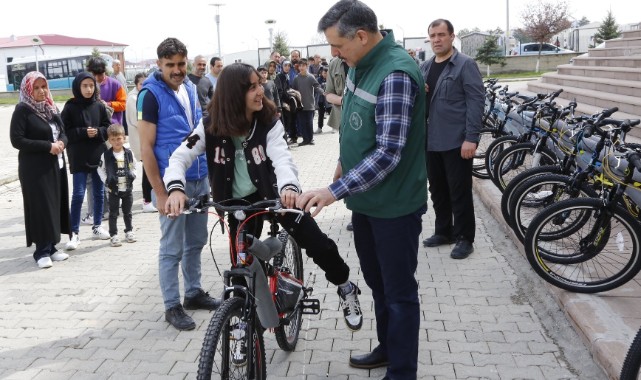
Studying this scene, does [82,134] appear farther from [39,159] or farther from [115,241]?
[115,241]

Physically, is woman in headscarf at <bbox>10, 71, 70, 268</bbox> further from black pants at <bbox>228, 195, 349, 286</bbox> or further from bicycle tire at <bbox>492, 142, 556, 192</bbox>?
bicycle tire at <bbox>492, 142, 556, 192</bbox>

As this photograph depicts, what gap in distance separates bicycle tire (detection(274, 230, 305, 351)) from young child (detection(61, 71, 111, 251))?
342 cm

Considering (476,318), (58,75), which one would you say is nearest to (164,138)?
(476,318)

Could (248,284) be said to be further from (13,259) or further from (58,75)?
(58,75)

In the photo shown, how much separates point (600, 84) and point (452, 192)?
7995 millimetres

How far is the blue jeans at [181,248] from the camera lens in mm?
4418

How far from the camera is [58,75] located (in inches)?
1673

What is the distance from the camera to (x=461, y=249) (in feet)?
19.1

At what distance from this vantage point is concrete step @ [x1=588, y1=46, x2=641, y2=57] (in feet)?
44.0

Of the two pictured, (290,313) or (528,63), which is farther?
(528,63)

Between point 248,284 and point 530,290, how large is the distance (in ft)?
9.08

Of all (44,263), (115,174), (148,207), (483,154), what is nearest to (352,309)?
(44,263)

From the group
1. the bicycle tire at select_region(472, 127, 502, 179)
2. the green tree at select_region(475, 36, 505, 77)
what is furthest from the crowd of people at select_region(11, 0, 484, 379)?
the green tree at select_region(475, 36, 505, 77)

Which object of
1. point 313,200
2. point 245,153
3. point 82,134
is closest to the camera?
point 313,200
